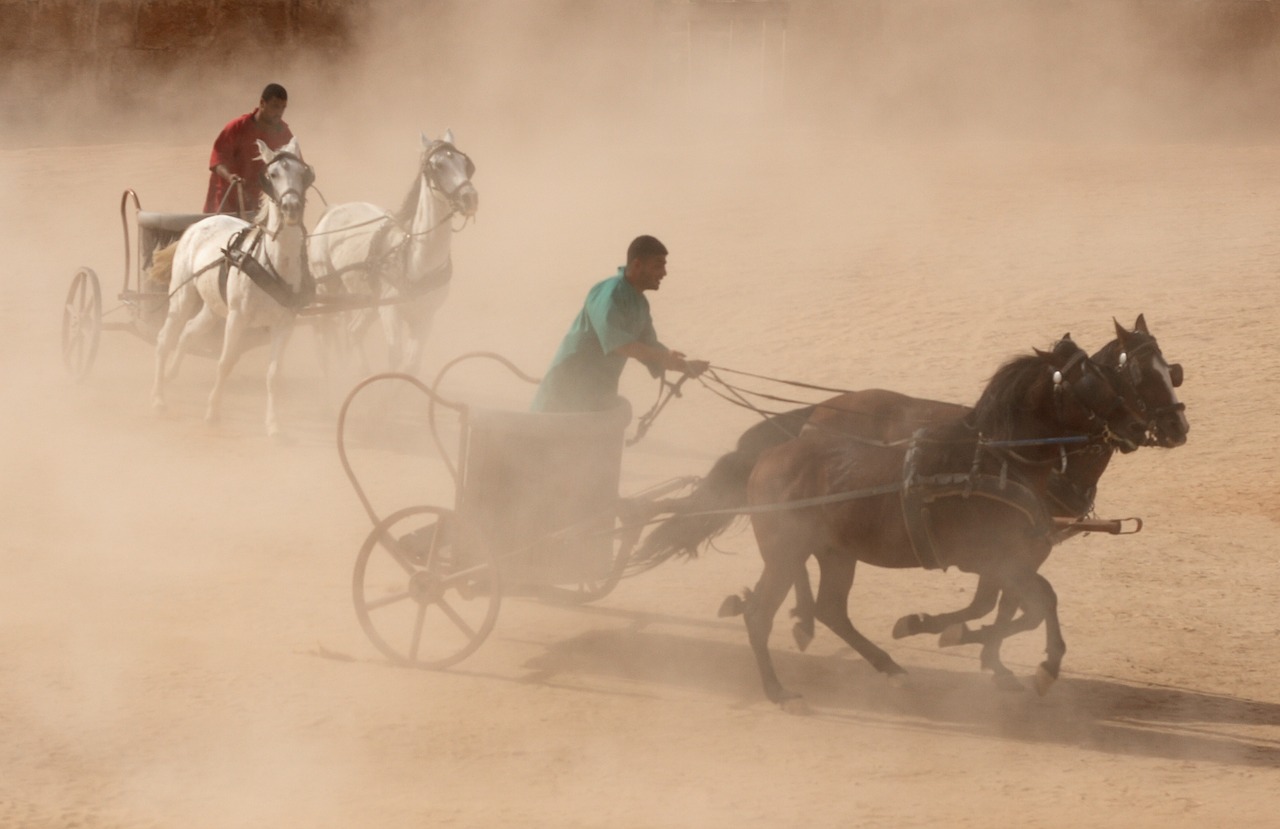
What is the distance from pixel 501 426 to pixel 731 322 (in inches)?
352

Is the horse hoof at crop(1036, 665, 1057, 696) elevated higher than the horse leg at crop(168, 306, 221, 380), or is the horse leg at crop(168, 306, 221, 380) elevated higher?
the horse leg at crop(168, 306, 221, 380)

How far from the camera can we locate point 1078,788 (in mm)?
5602

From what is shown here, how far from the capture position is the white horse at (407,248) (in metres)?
10.9

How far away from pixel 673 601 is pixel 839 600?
1611 millimetres

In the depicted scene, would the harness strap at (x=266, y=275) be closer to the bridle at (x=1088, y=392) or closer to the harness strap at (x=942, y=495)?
the harness strap at (x=942, y=495)

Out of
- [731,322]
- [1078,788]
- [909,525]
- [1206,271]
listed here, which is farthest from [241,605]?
[1206,271]

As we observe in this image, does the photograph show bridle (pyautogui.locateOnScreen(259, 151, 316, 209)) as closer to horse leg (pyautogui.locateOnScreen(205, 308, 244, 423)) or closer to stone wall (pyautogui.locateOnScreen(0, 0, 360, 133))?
horse leg (pyautogui.locateOnScreen(205, 308, 244, 423))

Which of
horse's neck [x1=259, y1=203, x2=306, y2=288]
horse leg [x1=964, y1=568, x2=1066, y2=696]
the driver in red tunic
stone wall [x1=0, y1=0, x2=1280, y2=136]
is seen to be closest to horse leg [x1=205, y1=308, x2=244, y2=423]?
Answer: horse's neck [x1=259, y1=203, x2=306, y2=288]

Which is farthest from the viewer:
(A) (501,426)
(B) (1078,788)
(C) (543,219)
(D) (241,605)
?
(C) (543,219)

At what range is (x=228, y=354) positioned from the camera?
11.2m

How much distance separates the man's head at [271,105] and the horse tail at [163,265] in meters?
1.16

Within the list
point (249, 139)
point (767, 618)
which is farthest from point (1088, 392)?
point (249, 139)

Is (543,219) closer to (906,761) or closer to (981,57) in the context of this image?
(981,57)

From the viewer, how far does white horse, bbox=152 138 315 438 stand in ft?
33.7
